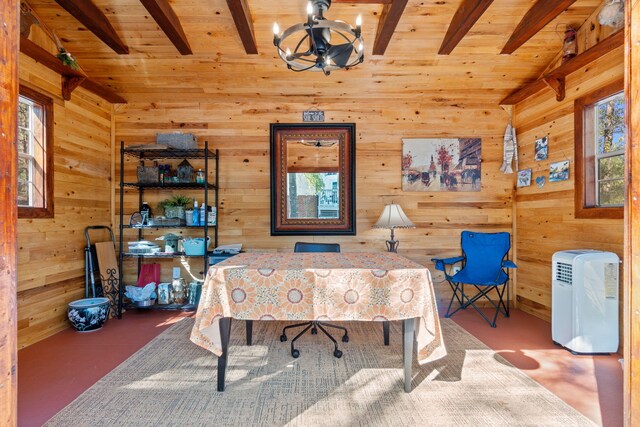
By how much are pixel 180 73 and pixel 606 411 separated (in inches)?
188

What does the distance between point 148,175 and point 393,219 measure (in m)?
3.02

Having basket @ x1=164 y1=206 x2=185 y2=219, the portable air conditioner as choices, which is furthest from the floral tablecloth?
basket @ x1=164 y1=206 x2=185 y2=219

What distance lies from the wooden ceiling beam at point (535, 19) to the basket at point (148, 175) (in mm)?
4215

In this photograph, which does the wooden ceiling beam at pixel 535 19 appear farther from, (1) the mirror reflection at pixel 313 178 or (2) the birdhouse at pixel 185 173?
(2) the birdhouse at pixel 185 173

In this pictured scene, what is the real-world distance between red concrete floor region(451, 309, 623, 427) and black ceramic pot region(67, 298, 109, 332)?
376 centimetres

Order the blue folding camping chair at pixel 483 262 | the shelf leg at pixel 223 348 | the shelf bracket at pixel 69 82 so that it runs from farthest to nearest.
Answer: the blue folding camping chair at pixel 483 262, the shelf bracket at pixel 69 82, the shelf leg at pixel 223 348

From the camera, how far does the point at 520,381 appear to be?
2336mm

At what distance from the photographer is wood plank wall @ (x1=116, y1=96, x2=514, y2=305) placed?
4.33 m

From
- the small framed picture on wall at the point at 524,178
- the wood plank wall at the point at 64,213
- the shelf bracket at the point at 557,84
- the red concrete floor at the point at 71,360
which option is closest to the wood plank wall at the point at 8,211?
the red concrete floor at the point at 71,360

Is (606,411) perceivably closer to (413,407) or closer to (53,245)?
(413,407)

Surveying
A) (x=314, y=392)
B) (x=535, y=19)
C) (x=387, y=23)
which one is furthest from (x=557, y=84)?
(x=314, y=392)

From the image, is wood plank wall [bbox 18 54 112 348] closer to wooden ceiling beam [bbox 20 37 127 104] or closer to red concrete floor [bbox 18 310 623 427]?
wooden ceiling beam [bbox 20 37 127 104]

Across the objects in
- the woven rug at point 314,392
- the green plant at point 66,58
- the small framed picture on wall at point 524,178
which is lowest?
the woven rug at point 314,392

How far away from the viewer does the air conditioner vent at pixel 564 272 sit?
9.57 feet
